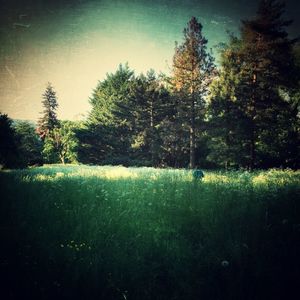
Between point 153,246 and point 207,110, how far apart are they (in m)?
27.8

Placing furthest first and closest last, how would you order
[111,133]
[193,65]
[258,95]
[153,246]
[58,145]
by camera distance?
[58,145], [111,133], [193,65], [258,95], [153,246]

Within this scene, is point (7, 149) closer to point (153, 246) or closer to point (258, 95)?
point (153, 246)

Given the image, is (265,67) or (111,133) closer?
(265,67)

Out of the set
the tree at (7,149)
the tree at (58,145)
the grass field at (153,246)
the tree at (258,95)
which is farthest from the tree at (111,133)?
the grass field at (153,246)

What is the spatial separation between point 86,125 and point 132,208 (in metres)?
40.6

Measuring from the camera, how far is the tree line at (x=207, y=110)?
21047mm

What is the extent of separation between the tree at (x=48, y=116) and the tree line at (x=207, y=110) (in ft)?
49.0

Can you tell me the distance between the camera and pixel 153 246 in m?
4.07

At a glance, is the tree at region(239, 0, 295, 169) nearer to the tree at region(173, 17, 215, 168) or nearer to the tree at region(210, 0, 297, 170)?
the tree at region(210, 0, 297, 170)

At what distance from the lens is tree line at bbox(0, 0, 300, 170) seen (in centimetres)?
2105

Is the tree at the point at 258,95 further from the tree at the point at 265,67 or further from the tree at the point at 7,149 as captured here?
the tree at the point at 7,149

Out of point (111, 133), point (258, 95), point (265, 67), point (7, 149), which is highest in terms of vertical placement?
point (265, 67)

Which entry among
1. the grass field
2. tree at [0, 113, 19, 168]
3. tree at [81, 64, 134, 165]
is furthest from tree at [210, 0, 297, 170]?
tree at [0, 113, 19, 168]

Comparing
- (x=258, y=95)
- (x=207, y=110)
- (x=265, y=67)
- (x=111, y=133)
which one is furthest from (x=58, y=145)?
(x=265, y=67)
